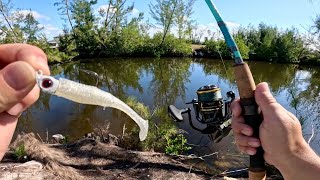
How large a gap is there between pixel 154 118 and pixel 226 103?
17.1 feet

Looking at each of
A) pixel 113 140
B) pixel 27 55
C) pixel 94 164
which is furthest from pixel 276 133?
pixel 113 140

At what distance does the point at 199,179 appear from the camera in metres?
5.68

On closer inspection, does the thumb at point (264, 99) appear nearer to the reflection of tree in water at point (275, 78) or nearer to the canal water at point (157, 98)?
the canal water at point (157, 98)

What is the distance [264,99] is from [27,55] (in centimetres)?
106

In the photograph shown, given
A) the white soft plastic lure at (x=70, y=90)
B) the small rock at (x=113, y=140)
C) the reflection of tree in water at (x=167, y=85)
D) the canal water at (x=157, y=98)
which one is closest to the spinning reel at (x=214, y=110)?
the canal water at (x=157, y=98)

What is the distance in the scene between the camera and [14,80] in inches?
40.2

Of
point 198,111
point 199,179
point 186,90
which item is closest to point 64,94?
point 198,111

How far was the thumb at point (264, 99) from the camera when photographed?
4.95ft

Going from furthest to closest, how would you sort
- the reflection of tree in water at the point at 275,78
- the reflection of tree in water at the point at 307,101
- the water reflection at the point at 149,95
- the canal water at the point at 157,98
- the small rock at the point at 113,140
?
the reflection of tree in water at the point at 275,78
the water reflection at the point at 149,95
the canal water at the point at 157,98
the reflection of tree in water at the point at 307,101
the small rock at the point at 113,140

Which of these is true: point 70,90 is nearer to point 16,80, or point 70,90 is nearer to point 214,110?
point 16,80

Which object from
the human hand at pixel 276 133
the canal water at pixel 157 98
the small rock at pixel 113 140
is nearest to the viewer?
the human hand at pixel 276 133

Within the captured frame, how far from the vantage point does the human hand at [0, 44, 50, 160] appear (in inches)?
40.3

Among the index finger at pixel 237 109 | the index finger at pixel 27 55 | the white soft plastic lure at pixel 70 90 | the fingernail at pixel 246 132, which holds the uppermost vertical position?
the index finger at pixel 27 55

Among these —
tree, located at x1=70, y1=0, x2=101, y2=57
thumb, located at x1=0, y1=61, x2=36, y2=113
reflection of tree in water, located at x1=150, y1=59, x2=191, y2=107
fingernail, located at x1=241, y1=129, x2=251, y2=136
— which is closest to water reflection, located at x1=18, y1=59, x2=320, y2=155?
reflection of tree in water, located at x1=150, y1=59, x2=191, y2=107
